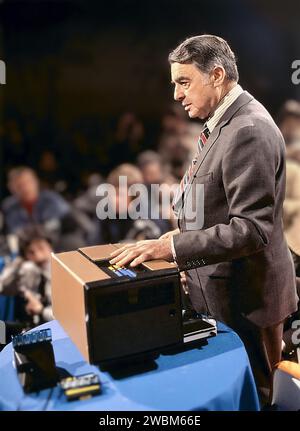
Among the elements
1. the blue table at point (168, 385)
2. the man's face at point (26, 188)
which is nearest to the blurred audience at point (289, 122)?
the man's face at point (26, 188)

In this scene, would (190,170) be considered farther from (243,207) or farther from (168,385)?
(168,385)

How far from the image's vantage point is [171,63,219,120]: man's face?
4.83ft

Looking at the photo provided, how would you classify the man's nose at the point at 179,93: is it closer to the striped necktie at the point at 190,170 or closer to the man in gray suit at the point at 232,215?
the man in gray suit at the point at 232,215

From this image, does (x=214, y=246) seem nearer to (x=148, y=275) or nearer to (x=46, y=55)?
(x=148, y=275)

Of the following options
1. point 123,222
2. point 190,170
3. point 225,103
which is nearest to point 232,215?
point 190,170

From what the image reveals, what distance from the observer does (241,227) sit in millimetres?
1322

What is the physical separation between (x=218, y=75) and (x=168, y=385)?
98 cm

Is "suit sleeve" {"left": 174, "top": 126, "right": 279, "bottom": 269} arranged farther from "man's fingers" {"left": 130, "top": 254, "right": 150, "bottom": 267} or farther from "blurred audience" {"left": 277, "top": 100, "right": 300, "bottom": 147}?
"blurred audience" {"left": 277, "top": 100, "right": 300, "bottom": 147}

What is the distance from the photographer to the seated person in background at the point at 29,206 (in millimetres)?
4852

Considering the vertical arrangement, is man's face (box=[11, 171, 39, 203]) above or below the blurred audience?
below

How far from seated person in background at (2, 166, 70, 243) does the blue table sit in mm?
3572

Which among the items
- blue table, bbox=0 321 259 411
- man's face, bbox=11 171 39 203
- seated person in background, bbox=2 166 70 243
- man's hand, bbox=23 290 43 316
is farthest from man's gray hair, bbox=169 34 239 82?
man's face, bbox=11 171 39 203

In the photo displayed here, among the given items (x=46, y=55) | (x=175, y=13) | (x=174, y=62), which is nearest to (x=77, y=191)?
(x=46, y=55)
